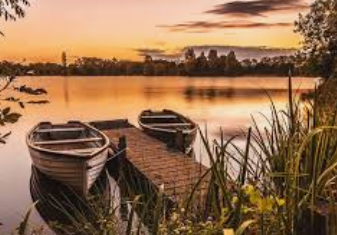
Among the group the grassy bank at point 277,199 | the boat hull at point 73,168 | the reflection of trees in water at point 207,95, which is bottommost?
the reflection of trees in water at point 207,95

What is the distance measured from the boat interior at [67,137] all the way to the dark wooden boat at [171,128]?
281 cm

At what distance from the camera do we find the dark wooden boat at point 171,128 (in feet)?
60.6

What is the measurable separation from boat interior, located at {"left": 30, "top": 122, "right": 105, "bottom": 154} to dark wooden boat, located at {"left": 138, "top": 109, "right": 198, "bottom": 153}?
281 centimetres

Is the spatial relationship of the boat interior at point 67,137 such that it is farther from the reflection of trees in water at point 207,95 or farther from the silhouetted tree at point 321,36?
the reflection of trees in water at point 207,95

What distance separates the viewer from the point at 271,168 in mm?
2447

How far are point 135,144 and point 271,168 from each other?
56.9 feet

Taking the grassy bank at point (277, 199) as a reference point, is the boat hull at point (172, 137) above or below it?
below

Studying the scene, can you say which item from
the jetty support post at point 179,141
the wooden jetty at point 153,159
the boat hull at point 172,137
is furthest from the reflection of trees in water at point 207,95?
the jetty support post at point 179,141

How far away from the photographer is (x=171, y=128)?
21.5 metres

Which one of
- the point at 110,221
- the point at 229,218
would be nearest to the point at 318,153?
the point at 229,218

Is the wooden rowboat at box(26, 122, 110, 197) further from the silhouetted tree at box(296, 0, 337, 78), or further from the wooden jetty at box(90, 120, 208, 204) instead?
the silhouetted tree at box(296, 0, 337, 78)

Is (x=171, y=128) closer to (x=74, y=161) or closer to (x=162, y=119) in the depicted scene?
(x=162, y=119)

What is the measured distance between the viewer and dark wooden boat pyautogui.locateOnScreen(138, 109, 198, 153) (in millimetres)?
18461

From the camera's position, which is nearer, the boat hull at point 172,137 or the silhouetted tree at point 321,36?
the boat hull at point 172,137
